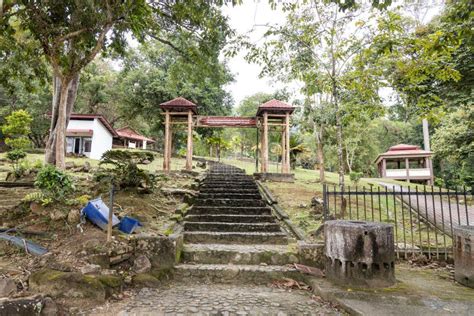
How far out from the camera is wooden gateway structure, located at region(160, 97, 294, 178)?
11.2 meters

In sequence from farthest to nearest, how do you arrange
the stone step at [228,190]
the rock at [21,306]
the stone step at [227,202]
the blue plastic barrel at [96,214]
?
1. the stone step at [228,190]
2. the stone step at [227,202]
3. the blue plastic barrel at [96,214]
4. the rock at [21,306]

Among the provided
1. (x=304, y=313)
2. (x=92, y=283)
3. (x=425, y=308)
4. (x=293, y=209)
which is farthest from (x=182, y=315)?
(x=293, y=209)

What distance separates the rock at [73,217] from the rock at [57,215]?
0.08 meters

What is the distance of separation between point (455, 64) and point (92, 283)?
316 inches

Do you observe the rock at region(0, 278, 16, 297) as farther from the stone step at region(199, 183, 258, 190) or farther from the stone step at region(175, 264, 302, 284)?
the stone step at region(199, 183, 258, 190)

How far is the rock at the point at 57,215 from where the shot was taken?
14.4 ft

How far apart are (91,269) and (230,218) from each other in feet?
10.5

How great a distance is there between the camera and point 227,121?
11359 millimetres

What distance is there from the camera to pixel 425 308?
2.93m

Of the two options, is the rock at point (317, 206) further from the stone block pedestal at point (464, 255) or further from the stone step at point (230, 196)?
the stone block pedestal at point (464, 255)

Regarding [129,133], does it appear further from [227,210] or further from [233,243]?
[233,243]

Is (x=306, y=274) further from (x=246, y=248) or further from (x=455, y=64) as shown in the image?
(x=455, y=64)

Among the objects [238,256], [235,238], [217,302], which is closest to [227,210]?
[235,238]

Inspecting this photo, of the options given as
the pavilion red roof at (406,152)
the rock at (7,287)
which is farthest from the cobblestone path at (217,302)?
the pavilion red roof at (406,152)
